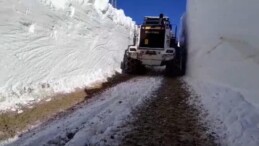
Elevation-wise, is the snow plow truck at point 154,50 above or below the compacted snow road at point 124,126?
above

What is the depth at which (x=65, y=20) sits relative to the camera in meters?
12.9

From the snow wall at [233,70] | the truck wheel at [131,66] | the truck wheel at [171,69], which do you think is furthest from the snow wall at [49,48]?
the snow wall at [233,70]

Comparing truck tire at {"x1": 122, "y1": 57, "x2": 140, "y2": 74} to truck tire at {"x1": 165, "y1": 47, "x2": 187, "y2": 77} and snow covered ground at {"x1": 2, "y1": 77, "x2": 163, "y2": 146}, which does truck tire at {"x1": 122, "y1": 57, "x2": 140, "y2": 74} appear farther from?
snow covered ground at {"x1": 2, "y1": 77, "x2": 163, "y2": 146}

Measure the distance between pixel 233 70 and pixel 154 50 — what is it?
9215 millimetres

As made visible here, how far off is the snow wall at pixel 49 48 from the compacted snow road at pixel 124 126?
1717 millimetres

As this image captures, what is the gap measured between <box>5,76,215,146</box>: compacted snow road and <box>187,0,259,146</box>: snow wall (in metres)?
0.58

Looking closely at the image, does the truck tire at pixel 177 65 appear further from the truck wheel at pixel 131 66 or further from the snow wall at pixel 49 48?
the snow wall at pixel 49 48

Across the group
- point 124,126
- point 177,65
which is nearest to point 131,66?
point 177,65

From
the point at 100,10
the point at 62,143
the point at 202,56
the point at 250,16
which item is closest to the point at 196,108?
the point at 250,16

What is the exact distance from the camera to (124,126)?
6.67m

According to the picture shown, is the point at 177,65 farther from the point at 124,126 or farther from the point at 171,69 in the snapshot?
the point at 124,126

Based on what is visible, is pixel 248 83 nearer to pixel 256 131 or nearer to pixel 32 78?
pixel 256 131

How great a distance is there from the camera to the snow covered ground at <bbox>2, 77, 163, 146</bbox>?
5750mm

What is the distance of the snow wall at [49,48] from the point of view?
30.2 feet
